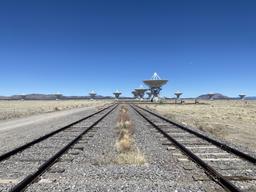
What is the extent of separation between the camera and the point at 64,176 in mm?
8016

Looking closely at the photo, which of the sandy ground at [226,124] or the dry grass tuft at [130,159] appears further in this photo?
the sandy ground at [226,124]

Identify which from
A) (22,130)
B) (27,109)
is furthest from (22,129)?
(27,109)

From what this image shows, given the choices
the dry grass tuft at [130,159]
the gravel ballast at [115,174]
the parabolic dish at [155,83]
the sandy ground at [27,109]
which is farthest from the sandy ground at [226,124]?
the parabolic dish at [155,83]

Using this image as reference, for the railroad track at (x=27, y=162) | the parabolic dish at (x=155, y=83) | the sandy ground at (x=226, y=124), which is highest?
the parabolic dish at (x=155, y=83)

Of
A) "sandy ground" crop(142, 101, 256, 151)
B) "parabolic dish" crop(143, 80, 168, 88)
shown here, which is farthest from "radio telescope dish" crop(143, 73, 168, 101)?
"sandy ground" crop(142, 101, 256, 151)

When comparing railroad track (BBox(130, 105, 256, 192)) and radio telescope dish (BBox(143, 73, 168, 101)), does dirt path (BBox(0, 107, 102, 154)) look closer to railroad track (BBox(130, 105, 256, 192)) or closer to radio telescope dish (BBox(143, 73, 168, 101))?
railroad track (BBox(130, 105, 256, 192))

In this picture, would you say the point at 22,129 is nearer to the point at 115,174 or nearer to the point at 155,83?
the point at 115,174

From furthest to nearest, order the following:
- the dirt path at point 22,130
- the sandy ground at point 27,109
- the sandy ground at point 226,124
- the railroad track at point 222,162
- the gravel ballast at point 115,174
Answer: the sandy ground at point 27,109 < the sandy ground at point 226,124 < the dirt path at point 22,130 < the railroad track at point 222,162 < the gravel ballast at point 115,174

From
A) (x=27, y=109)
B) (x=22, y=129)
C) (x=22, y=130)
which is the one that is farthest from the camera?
(x=27, y=109)

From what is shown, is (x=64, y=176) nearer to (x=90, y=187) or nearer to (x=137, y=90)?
(x=90, y=187)

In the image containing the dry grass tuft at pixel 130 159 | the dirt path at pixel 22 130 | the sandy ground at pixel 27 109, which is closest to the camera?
the dry grass tuft at pixel 130 159

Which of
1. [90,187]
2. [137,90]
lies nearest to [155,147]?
[90,187]

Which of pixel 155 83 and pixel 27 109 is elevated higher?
pixel 155 83

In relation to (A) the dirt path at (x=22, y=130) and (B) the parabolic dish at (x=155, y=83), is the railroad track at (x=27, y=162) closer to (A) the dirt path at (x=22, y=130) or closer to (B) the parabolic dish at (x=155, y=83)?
(A) the dirt path at (x=22, y=130)
